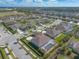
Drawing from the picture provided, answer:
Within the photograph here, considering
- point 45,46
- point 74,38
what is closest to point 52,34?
point 74,38

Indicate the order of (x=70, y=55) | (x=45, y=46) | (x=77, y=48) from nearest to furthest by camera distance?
(x=70, y=55)
(x=77, y=48)
(x=45, y=46)

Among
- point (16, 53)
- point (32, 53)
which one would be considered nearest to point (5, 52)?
point (16, 53)

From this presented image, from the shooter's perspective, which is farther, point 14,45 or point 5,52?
point 14,45

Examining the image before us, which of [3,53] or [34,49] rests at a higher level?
[34,49]

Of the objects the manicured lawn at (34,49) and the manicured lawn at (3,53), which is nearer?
the manicured lawn at (3,53)

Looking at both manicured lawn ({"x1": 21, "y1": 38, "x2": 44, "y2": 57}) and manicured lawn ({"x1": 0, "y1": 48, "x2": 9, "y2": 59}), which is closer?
manicured lawn ({"x1": 0, "y1": 48, "x2": 9, "y2": 59})

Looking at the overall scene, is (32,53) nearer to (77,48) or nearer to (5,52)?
(5,52)

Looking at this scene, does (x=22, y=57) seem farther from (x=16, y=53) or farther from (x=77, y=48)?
(x=77, y=48)

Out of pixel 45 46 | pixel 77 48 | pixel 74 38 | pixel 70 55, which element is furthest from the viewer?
pixel 74 38

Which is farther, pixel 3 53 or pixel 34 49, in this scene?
pixel 34 49
